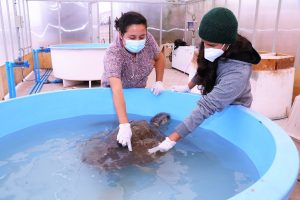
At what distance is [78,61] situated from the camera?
4.07 metres

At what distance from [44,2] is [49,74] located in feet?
6.15

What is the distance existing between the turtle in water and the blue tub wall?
28 centimetres

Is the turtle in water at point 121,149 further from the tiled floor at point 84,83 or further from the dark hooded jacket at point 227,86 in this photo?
the tiled floor at point 84,83

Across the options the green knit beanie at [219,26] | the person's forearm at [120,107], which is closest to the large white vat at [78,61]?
the person's forearm at [120,107]

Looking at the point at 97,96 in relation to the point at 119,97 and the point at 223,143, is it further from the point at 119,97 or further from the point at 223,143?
the point at 223,143

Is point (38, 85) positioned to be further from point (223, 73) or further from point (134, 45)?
point (223, 73)

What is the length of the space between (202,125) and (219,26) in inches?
32.5

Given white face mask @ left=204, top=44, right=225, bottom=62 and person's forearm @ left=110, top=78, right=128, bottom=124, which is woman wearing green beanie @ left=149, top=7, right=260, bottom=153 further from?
person's forearm @ left=110, top=78, right=128, bottom=124

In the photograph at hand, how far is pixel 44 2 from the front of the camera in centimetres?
620

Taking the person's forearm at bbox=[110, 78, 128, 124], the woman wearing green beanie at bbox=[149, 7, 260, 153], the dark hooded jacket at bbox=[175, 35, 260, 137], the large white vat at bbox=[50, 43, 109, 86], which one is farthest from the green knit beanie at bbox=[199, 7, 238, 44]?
the large white vat at bbox=[50, 43, 109, 86]

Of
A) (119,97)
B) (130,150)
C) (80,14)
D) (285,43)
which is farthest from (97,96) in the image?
(80,14)

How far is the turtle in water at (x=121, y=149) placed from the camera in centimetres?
136

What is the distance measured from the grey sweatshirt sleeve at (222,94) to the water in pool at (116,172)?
0.24 m

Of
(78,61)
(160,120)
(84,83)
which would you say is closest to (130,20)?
(160,120)
